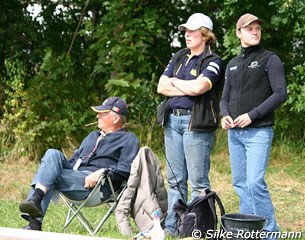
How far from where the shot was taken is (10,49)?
11195 millimetres

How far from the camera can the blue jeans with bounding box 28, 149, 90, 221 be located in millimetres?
5043

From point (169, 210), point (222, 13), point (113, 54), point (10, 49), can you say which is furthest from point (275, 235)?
point (10, 49)

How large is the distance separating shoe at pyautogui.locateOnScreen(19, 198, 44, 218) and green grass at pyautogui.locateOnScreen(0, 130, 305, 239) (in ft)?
1.97

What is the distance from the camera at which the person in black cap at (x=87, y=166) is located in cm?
498

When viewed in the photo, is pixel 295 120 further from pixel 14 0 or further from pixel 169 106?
pixel 14 0

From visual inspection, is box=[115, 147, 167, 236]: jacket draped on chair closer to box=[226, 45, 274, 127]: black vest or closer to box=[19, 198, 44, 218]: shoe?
box=[19, 198, 44, 218]: shoe

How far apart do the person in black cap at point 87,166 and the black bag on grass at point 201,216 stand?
2.49 ft

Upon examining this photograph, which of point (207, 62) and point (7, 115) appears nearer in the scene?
point (207, 62)

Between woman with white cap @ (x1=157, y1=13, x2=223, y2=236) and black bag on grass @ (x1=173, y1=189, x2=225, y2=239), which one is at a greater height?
woman with white cap @ (x1=157, y1=13, x2=223, y2=236)

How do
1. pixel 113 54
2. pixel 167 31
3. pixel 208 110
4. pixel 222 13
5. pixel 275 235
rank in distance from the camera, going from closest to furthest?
1. pixel 275 235
2. pixel 208 110
3. pixel 222 13
4. pixel 113 54
5. pixel 167 31

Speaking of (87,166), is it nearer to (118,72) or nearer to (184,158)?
(184,158)

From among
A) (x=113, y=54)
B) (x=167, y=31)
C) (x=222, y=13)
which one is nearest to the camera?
(x=222, y=13)

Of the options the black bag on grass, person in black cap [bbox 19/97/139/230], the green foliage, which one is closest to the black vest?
the black bag on grass

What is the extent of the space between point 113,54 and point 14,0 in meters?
2.59
